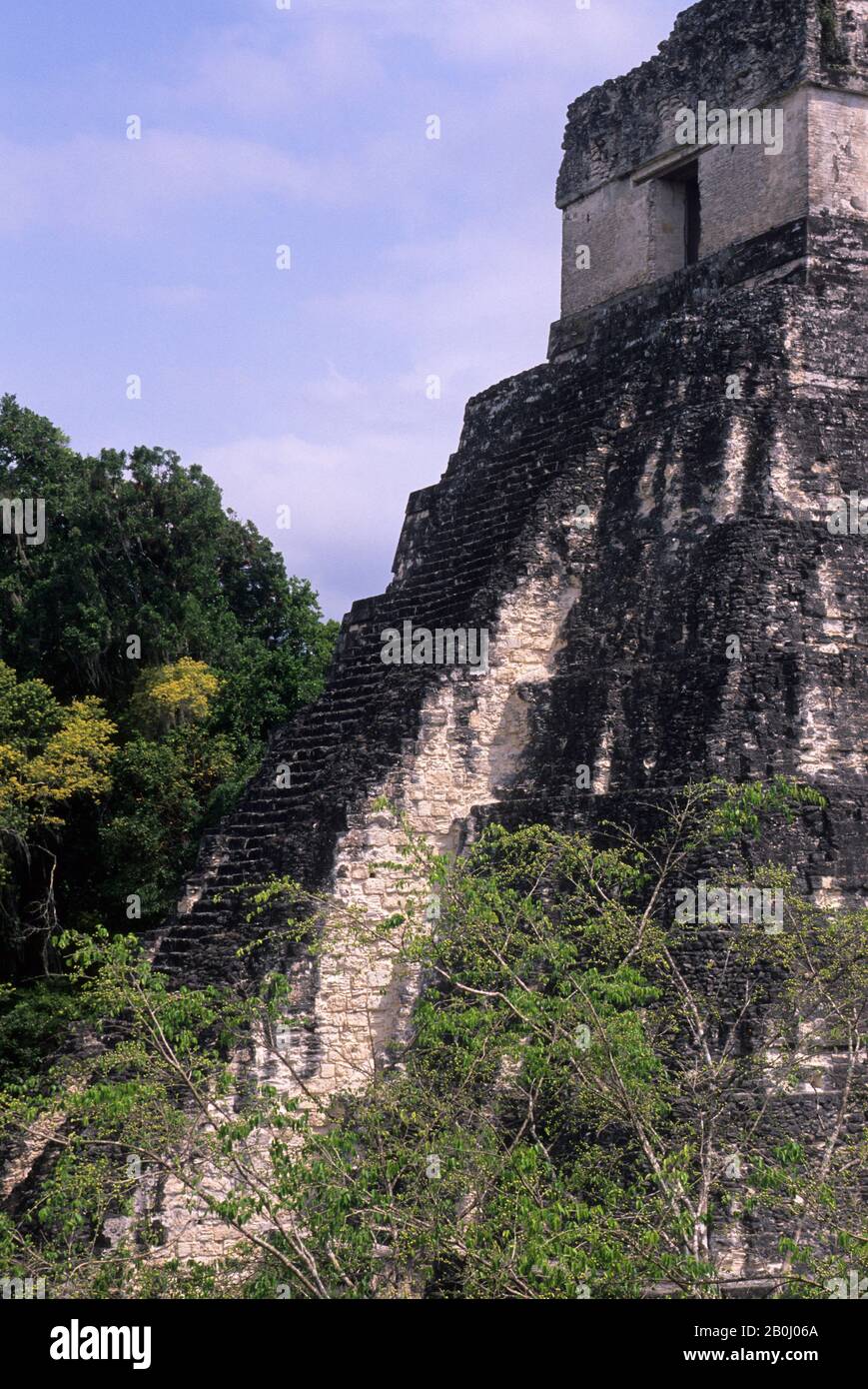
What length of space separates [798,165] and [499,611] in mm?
4649

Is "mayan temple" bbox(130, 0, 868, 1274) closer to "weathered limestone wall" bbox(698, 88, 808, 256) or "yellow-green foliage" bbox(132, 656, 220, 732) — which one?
"weathered limestone wall" bbox(698, 88, 808, 256)

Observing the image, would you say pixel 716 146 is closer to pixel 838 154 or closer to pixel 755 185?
pixel 755 185

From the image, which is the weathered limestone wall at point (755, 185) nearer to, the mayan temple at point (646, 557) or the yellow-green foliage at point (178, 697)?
the mayan temple at point (646, 557)

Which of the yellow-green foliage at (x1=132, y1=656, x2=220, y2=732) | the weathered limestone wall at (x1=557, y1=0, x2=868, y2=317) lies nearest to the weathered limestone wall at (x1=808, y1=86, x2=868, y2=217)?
the weathered limestone wall at (x1=557, y1=0, x2=868, y2=317)

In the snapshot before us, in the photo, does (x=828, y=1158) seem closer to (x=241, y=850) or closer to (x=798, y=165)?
(x=241, y=850)

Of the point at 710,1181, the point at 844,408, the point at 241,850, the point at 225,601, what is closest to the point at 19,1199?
the point at 241,850

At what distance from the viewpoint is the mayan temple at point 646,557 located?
12109mm

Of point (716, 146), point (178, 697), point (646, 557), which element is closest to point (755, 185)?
point (716, 146)

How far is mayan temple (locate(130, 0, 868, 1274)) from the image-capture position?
12.1 meters

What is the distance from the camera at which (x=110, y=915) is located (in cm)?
2178

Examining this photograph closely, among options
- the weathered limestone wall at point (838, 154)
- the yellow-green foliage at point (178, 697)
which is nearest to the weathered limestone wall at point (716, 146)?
the weathered limestone wall at point (838, 154)

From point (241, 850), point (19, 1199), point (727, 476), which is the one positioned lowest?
point (19, 1199)

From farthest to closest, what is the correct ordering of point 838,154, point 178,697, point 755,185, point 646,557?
1. point 178,697
2. point 755,185
3. point 838,154
4. point 646,557

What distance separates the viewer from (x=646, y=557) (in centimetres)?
1362
